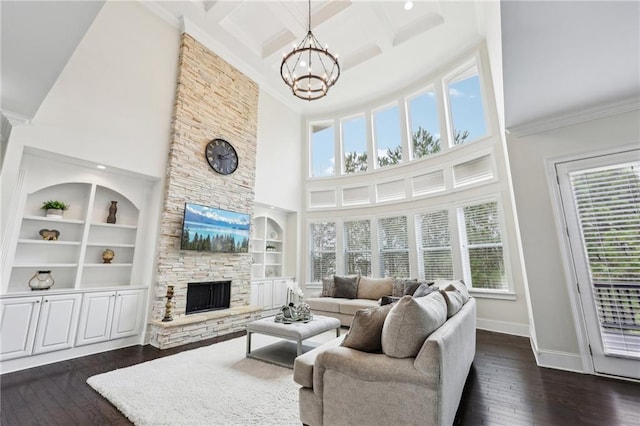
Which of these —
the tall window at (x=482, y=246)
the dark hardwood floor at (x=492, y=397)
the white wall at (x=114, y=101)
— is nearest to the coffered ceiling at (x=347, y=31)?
the white wall at (x=114, y=101)

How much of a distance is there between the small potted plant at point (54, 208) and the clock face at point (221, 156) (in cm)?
240

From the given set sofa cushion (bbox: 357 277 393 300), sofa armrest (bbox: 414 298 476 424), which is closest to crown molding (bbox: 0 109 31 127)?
sofa armrest (bbox: 414 298 476 424)

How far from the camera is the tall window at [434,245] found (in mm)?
5809

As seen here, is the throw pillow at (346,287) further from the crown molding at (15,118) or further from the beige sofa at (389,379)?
the crown molding at (15,118)

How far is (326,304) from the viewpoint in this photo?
557cm

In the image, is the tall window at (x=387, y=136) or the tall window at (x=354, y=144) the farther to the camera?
the tall window at (x=354, y=144)

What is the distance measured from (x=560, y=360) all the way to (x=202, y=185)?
239 inches

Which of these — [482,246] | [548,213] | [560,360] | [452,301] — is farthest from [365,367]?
[482,246]

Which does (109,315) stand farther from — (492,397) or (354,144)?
(354,144)

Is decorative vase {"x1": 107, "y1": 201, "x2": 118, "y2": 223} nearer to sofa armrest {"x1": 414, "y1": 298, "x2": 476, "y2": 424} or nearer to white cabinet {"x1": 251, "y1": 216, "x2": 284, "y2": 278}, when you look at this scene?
white cabinet {"x1": 251, "y1": 216, "x2": 284, "y2": 278}

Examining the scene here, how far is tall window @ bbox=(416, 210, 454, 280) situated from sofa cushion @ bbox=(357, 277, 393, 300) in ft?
3.29

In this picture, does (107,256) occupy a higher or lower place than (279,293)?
higher

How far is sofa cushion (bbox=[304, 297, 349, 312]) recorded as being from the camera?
5.45m

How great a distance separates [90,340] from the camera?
3.82 metres
